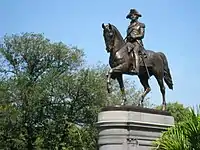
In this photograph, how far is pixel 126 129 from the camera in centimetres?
1586

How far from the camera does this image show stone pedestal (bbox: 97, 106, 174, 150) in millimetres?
15750

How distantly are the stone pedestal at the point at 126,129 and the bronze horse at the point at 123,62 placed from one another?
1.04 metres

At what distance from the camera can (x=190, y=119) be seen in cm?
1413

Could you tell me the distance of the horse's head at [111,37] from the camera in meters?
17.1

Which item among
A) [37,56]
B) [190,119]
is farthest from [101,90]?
[190,119]

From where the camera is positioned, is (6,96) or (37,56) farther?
(37,56)

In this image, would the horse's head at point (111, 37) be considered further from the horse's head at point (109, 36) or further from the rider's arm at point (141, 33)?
the rider's arm at point (141, 33)

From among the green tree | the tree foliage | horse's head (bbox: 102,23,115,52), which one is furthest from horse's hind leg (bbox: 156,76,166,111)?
the tree foliage

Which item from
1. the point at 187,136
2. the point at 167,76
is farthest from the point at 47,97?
the point at 187,136

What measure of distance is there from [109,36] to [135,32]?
3.99 feet

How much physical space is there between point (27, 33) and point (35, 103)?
515 cm

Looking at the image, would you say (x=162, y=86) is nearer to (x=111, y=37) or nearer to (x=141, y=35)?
(x=141, y=35)

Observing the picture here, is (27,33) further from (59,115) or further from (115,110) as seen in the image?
(115,110)

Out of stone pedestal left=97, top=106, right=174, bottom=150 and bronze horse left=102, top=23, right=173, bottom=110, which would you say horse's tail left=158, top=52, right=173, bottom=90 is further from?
stone pedestal left=97, top=106, right=174, bottom=150
